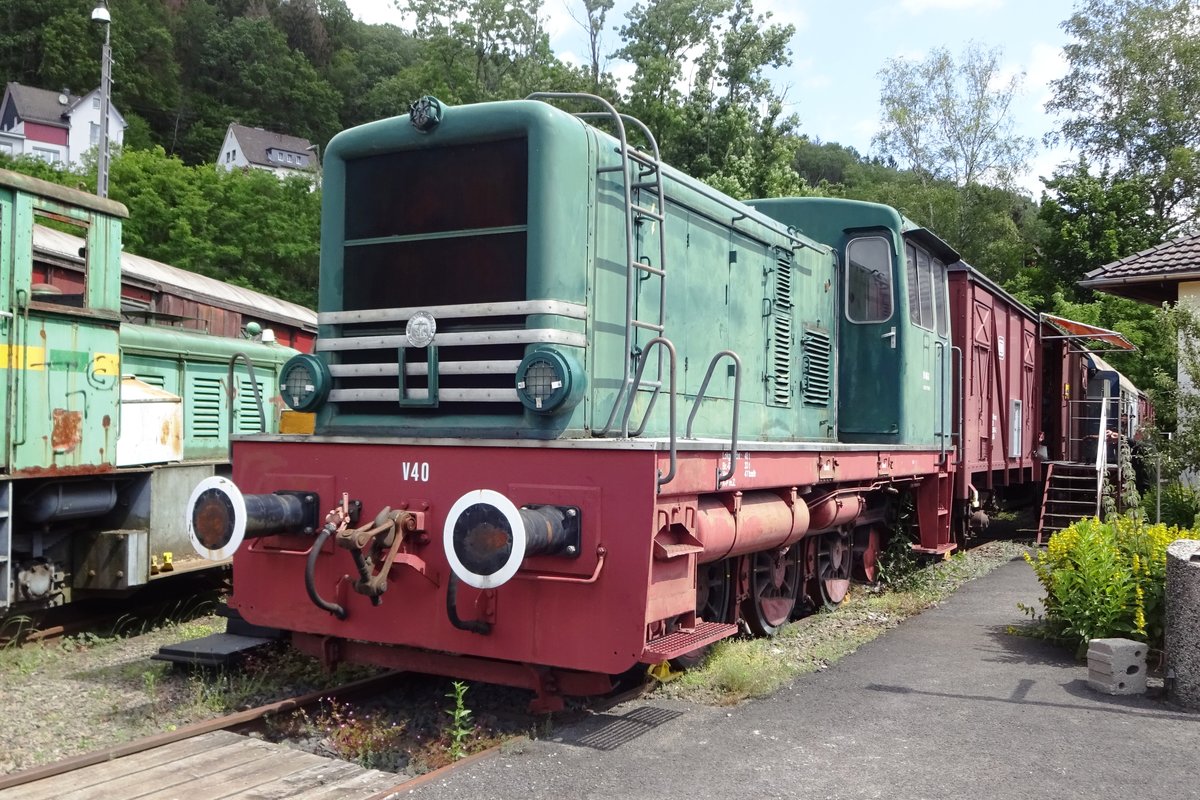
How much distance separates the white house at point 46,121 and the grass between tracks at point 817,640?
47134 mm

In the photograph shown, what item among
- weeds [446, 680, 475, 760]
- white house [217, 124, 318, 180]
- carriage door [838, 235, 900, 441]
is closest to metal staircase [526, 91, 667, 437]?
weeds [446, 680, 475, 760]

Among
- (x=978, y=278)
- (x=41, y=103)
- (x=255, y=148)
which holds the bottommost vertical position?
(x=978, y=278)

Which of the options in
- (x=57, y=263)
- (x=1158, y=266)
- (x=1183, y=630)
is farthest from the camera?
(x=1158, y=266)

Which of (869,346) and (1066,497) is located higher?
(869,346)

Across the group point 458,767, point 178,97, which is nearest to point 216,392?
point 458,767

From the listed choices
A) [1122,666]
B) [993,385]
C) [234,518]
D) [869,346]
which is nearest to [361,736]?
[234,518]

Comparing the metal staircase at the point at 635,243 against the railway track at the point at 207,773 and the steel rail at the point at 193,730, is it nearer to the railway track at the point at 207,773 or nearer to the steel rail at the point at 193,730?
the railway track at the point at 207,773

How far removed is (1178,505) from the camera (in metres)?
11.3

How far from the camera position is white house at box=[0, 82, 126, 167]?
4844 centimetres

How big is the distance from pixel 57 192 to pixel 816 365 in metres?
5.67

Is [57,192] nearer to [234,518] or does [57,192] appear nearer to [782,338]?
[234,518]

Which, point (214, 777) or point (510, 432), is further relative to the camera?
point (510, 432)

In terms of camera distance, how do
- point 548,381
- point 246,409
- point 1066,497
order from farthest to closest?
point 1066,497 → point 246,409 → point 548,381

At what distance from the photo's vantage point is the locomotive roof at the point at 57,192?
6223mm
